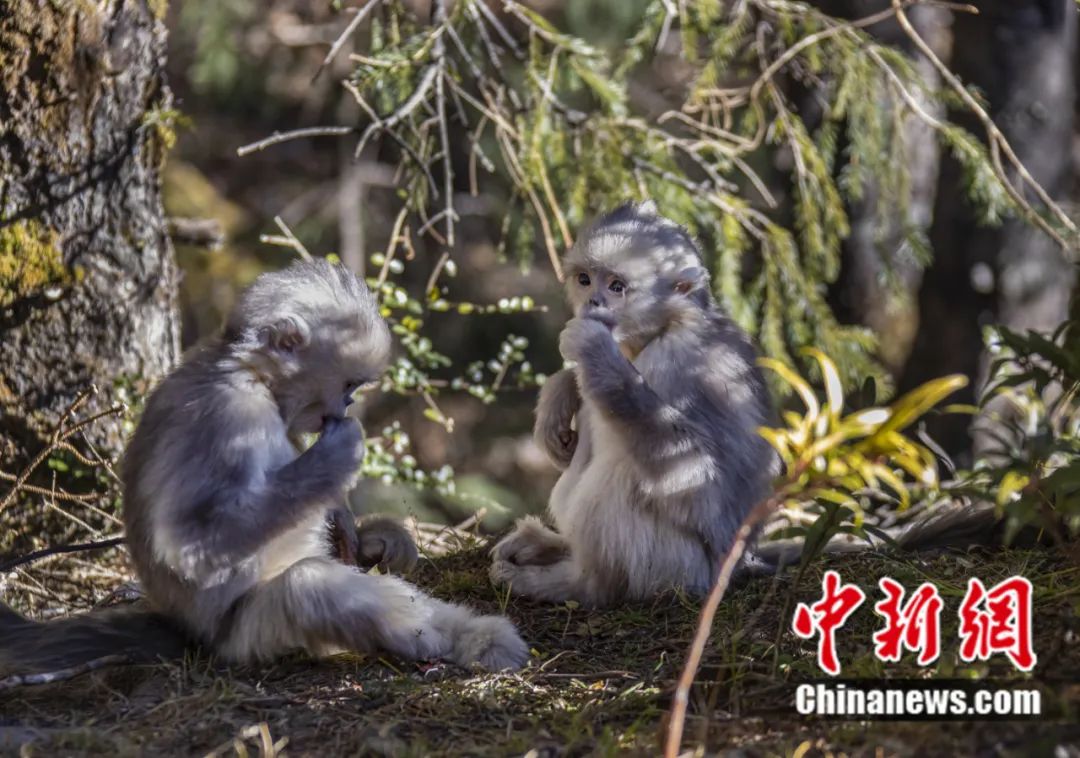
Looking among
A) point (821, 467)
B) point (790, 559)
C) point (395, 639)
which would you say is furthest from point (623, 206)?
point (821, 467)

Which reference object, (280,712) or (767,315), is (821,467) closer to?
(280,712)

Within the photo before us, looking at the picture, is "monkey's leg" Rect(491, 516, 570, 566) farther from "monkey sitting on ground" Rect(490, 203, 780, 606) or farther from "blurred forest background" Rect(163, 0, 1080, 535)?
"blurred forest background" Rect(163, 0, 1080, 535)

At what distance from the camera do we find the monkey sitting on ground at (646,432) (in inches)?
178

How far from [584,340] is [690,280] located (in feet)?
1.81

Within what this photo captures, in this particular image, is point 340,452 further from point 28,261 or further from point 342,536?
point 28,261

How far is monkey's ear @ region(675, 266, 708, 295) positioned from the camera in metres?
4.85

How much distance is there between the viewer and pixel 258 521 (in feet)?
12.7

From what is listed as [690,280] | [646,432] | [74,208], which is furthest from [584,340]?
[74,208]

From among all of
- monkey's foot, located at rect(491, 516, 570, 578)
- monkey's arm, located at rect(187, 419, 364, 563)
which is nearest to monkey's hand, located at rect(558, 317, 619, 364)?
monkey's foot, located at rect(491, 516, 570, 578)

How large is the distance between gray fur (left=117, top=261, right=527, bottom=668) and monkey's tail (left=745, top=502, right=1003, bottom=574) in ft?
4.28

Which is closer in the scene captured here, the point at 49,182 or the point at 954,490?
the point at 954,490

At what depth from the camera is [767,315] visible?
6559mm

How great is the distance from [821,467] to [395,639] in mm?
1572

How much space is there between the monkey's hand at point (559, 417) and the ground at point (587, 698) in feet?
3.11
